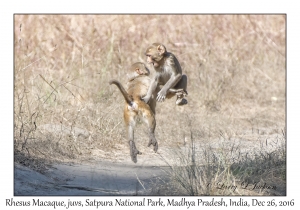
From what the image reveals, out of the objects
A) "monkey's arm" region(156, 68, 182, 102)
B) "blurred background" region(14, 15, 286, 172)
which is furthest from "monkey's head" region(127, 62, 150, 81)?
"blurred background" region(14, 15, 286, 172)

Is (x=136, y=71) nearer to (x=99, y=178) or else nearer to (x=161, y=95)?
(x=161, y=95)

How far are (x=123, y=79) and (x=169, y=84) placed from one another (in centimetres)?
445

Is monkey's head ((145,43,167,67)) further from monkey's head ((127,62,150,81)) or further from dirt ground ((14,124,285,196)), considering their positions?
dirt ground ((14,124,285,196))

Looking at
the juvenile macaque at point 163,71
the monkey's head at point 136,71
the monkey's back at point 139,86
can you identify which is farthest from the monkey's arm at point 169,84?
the monkey's head at point 136,71

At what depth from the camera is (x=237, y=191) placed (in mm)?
7988

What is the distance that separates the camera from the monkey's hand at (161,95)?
939cm

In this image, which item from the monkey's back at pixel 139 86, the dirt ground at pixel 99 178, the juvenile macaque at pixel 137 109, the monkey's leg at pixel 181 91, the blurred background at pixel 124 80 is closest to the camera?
the dirt ground at pixel 99 178

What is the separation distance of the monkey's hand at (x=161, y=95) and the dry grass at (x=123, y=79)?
40.4 inches

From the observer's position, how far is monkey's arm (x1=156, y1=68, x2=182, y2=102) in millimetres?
9406

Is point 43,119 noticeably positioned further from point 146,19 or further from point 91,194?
point 146,19

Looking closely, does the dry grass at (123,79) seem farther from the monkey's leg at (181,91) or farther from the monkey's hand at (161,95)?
the monkey's leg at (181,91)

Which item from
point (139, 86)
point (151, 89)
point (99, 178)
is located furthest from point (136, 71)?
point (99, 178)

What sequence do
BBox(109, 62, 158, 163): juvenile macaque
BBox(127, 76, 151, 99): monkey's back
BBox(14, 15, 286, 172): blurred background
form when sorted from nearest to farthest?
BBox(109, 62, 158, 163): juvenile macaque
BBox(127, 76, 151, 99): monkey's back
BBox(14, 15, 286, 172): blurred background

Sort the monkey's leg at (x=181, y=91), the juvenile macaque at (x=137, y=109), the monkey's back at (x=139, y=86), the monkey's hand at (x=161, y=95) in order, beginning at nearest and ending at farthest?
the juvenile macaque at (x=137, y=109), the monkey's hand at (x=161, y=95), the monkey's back at (x=139, y=86), the monkey's leg at (x=181, y=91)
